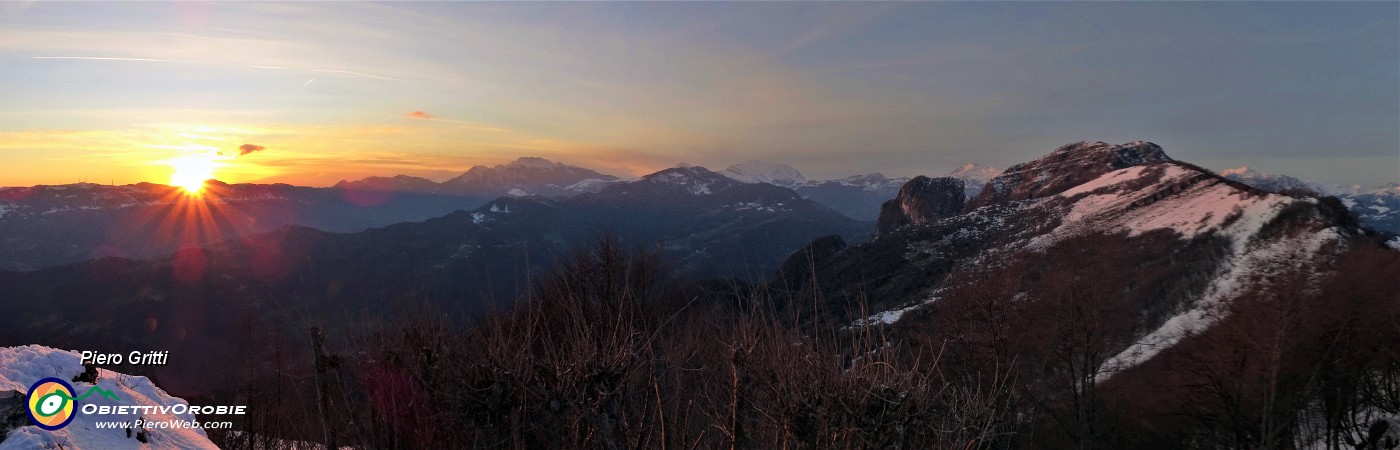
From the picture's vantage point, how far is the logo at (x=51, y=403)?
32.5 ft

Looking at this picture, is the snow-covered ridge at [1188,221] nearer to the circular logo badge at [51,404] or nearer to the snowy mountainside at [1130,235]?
the snowy mountainside at [1130,235]

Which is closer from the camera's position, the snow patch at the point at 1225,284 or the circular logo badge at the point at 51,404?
the circular logo badge at the point at 51,404

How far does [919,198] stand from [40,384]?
545ft

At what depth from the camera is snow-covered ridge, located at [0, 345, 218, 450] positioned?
9188 mm

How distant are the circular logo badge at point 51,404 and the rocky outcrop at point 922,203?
15356cm

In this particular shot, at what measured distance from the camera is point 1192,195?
7750 centimetres

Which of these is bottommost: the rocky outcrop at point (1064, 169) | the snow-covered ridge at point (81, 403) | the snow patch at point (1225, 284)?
the snow patch at point (1225, 284)

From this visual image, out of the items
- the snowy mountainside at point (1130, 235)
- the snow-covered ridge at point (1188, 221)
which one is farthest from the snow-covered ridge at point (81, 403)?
the snow-covered ridge at point (1188, 221)

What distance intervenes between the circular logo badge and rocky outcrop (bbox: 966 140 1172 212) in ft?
438

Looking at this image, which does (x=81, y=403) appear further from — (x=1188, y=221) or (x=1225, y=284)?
(x=1188, y=221)

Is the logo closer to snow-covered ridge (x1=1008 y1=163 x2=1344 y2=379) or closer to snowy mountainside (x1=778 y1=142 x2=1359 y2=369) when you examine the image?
snowy mountainside (x1=778 y1=142 x2=1359 y2=369)

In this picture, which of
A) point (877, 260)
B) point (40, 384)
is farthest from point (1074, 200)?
point (40, 384)

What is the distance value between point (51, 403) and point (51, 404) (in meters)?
0.02

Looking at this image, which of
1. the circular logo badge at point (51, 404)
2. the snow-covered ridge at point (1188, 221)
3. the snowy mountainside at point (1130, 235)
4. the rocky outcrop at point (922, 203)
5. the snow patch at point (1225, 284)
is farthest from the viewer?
the rocky outcrop at point (922, 203)
